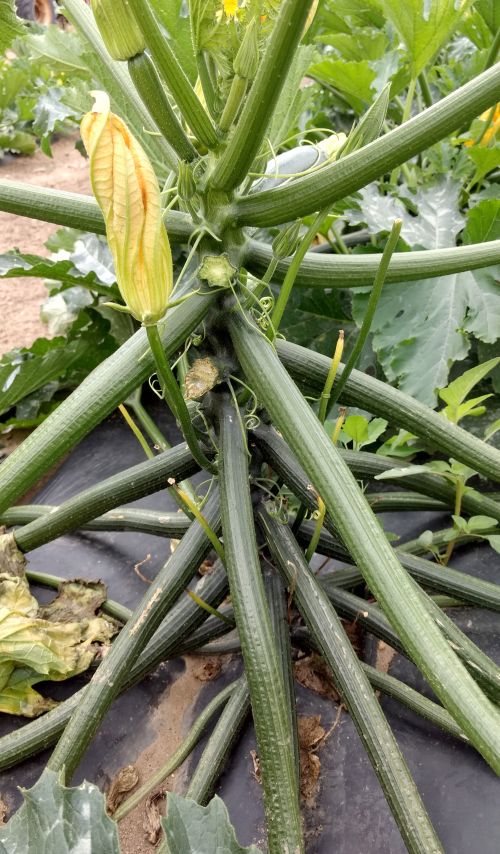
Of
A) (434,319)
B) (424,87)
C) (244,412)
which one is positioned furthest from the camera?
(424,87)

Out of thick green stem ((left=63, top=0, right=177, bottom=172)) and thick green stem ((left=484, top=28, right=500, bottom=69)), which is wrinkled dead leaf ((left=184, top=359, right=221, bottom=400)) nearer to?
thick green stem ((left=63, top=0, right=177, bottom=172))

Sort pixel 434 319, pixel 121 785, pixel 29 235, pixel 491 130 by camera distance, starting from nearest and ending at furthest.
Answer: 1. pixel 121 785
2. pixel 434 319
3. pixel 491 130
4. pixel 29 235

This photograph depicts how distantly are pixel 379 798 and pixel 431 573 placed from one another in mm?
353

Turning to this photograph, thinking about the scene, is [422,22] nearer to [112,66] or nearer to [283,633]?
[112,66]

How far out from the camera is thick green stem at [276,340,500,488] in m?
0.99

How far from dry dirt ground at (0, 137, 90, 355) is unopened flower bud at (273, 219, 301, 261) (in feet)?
6.42

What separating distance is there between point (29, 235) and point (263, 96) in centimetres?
340

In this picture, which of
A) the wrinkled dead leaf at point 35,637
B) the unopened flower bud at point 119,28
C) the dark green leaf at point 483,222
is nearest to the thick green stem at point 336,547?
the wrinkled dead leaf at point 35,637

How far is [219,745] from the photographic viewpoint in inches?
43.1

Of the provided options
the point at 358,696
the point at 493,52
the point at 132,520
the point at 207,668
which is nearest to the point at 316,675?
the point at 207,668

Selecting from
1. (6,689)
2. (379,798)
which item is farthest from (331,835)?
(6,689)

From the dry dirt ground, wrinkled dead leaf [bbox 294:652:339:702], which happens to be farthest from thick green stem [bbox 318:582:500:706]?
the dry dirt ground

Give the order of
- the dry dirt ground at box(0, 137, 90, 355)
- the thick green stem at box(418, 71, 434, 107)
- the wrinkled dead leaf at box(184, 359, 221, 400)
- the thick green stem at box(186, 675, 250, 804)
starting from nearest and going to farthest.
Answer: the wrinkled dead leaf at box(184, 359, 221, 400) < the thick green stem at box(186, 675, 250, 804) < the thick green stem at box(418, 71, 434, 107) < the dry dirt ground at box(0, 137, 90, 355)

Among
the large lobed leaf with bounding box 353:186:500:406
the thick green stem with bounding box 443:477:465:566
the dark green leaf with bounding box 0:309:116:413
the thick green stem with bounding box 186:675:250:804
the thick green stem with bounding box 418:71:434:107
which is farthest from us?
the thick green stem with bounding box 418:71:434:107
